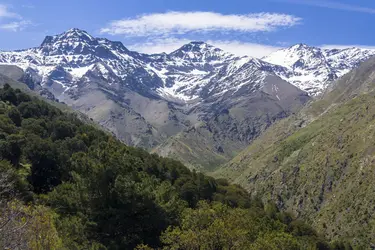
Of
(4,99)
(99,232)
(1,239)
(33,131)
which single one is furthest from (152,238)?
(4,99)

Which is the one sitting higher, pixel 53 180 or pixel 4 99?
pixel 4 99

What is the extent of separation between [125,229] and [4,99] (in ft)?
380

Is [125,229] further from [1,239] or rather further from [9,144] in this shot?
[9,144]

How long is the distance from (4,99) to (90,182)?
114 m

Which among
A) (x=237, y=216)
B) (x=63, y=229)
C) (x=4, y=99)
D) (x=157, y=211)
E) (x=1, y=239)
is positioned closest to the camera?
(x=1, y=239)

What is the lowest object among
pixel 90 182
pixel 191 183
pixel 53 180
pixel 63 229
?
pixel 191 183

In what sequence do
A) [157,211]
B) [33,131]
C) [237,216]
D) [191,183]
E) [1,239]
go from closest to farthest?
[1,239]
[237,216]
[157,211]
[33,131]
[191,183]

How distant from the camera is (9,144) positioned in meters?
82.0

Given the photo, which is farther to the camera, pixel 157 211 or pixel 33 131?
pixel 33 131

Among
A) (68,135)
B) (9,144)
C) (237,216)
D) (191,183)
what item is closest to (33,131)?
(68,135)

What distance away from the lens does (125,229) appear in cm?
4659

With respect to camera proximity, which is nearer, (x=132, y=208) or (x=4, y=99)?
(x=132, y=208)

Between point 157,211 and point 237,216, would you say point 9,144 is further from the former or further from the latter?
point 237,216

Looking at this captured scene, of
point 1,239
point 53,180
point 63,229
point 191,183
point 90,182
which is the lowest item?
point 191,183
